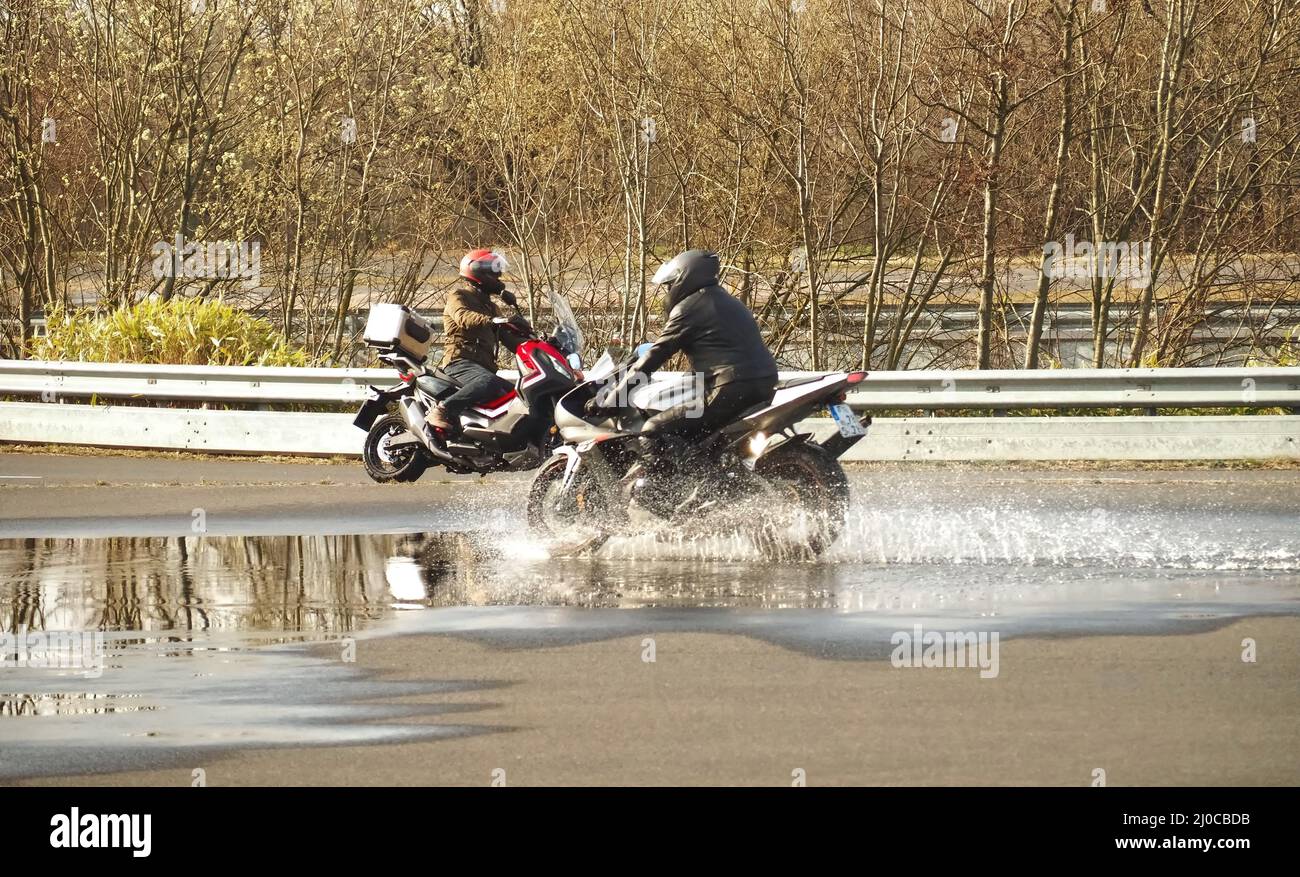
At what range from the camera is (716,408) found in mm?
11531

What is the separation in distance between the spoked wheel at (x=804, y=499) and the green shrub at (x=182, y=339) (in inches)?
431

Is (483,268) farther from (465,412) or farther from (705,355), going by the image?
(705,355)

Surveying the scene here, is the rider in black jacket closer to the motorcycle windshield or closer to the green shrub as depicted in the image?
the motorcycle windshield

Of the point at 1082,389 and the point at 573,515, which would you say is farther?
the point at 1082,389

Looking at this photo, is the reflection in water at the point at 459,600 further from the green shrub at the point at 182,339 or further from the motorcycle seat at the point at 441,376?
the green shrub at the point at 182,339

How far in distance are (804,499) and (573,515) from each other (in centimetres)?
156

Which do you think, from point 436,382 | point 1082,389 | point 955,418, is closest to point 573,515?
point 436,382

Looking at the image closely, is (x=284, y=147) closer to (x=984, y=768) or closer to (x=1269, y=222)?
(x=1269, y=222)

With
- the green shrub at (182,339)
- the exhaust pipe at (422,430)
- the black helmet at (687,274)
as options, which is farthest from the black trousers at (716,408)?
the green shrub at (182,339)

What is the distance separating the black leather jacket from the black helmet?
1.4 inches

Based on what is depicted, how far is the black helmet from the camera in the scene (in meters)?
11.6

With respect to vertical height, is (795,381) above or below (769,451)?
above

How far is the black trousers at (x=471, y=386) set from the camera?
48.5ft

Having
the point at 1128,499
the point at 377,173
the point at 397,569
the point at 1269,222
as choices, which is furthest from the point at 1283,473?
the point at 377,173
